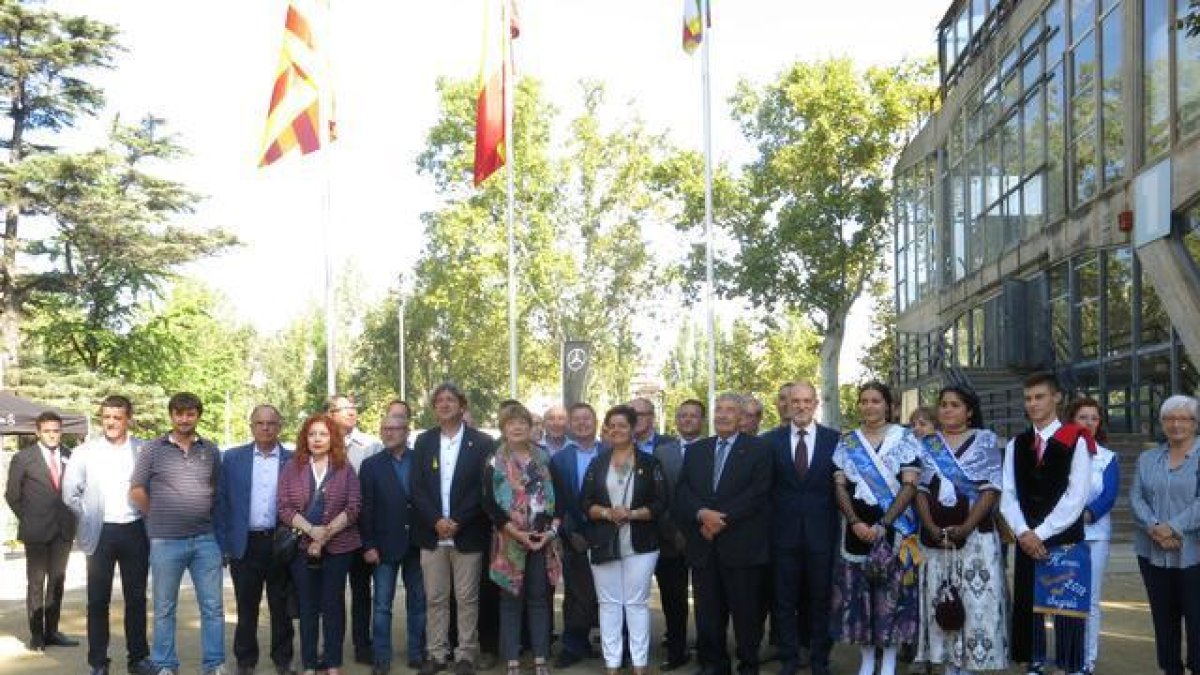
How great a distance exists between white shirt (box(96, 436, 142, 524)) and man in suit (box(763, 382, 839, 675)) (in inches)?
173

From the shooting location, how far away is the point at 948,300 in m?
30.7

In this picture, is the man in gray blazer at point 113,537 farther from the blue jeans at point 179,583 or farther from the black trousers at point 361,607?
the black trousers at point 361,607

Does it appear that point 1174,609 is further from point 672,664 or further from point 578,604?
point 578,604

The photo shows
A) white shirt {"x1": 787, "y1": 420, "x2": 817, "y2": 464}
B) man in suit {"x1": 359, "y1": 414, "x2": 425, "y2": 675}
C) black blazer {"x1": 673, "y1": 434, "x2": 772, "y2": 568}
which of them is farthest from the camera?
man in suit {"x1": 359, "y1": 414, "x2": 425, "y2": 675}

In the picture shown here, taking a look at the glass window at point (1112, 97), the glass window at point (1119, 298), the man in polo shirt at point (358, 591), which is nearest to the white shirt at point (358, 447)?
the man in polo shirt at point (358, 591)

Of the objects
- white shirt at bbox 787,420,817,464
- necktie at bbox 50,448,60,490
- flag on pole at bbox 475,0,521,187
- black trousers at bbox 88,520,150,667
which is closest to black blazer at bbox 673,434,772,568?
white shirt at bbox 787,420,817,464

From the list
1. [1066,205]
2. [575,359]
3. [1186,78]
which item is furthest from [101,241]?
[1186,78]

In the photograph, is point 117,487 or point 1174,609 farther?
point 117,487

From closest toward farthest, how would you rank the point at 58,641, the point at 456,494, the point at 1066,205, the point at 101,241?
the point at 456,494 < the point at 58,641 < the point at 1066,205 < the point at 101,241

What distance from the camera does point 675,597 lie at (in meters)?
9.24

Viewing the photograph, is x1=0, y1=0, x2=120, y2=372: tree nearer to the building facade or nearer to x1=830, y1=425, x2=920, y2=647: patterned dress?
the building facade

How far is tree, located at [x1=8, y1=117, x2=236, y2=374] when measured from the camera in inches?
1271

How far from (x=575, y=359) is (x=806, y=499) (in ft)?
43.0

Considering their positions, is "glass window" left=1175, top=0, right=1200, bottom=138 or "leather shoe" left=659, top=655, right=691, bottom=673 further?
"glass window" left=1175, top=0, right=1200, bottom=138
